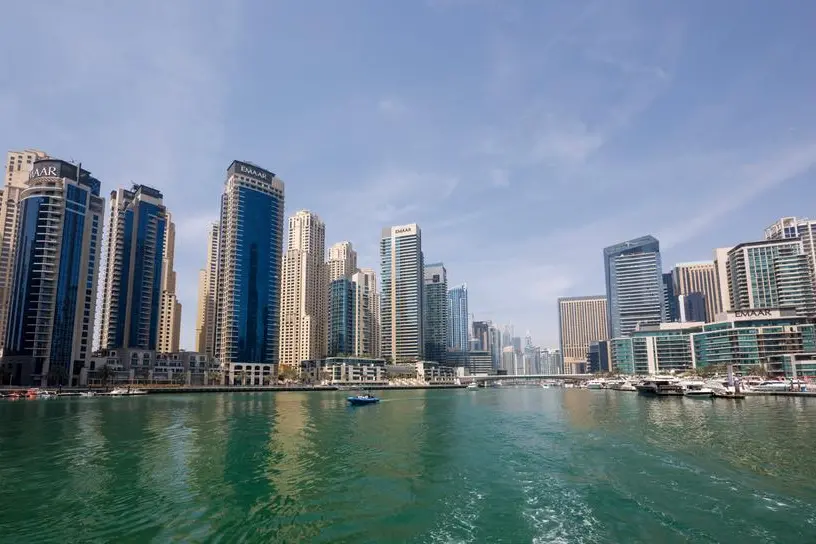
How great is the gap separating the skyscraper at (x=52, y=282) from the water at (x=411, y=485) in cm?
11835

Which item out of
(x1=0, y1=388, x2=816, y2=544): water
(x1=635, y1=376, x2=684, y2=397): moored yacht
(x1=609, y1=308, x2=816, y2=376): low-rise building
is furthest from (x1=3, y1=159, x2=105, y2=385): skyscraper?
(x1=609, y1=308, x2=816, y2=376): low-rise building

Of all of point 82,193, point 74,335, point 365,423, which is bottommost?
point 365,423

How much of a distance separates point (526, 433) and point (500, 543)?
121ft

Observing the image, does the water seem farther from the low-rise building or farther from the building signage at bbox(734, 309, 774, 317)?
the building signage at bbox(734, 309, 774, 317)

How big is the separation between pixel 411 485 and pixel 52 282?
169 m

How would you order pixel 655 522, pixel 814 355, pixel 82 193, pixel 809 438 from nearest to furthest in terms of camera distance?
pixel 655 522 < pixel 809 438 < pixel 814 355 < pixel 82 193

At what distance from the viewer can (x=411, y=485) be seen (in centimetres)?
3052

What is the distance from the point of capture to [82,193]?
166125 millimetres

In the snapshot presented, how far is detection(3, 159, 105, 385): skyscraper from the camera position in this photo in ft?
495

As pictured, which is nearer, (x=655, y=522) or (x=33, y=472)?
(x=655, y=522)

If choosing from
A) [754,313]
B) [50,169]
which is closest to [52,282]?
[50,169]

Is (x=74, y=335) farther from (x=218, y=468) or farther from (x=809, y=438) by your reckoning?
(x=809, y=438)

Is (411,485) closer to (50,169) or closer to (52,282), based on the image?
(52,282)

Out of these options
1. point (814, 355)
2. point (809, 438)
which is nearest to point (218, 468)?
point (809, 438)
